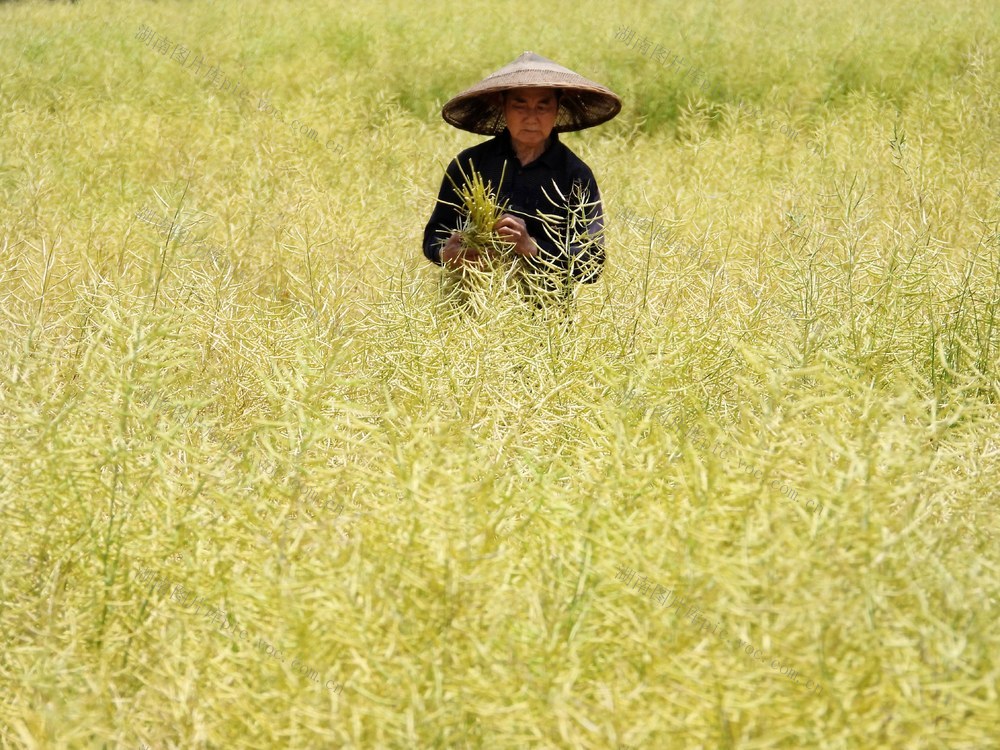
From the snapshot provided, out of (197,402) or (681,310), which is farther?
(681,310)

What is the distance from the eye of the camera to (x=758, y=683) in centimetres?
115

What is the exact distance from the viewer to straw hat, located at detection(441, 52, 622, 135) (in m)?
2.80

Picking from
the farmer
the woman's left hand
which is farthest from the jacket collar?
the woman's left hand

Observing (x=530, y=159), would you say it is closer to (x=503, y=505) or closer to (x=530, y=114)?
(x=530, y=114)

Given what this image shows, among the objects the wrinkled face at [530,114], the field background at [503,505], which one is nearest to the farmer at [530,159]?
the wrinkled face at [530,114]

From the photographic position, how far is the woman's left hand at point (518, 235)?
259 cm

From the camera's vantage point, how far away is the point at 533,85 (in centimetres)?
277

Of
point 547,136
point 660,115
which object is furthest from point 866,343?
point 660,115

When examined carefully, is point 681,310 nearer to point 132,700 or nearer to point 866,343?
point 866,343

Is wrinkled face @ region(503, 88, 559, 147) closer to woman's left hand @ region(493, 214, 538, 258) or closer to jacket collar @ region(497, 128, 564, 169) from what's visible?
jacket collar @ region(497, 128, 564, 169)

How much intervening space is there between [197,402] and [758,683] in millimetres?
949

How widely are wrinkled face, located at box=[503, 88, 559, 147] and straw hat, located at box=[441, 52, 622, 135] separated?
71 mm

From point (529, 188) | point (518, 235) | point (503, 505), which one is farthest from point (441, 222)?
point (503, 505)

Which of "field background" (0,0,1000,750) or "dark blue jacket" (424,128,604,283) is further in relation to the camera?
"dark blue jacket" (424,128,604,283)
